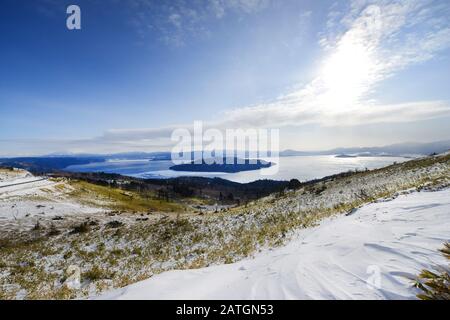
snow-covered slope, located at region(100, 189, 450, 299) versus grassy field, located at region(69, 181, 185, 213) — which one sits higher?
snow-covered slope, located at region(100, 189, 450, 299)

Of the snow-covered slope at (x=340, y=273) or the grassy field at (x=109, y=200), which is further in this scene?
the grassy field at (x=109, y=200)

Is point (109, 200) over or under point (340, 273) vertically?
under

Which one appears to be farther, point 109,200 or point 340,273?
point 109,200

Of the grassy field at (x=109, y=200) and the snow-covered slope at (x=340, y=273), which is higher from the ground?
the snow-covered slope at (x=340, y=273)

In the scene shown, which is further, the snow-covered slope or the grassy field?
the grassy field
